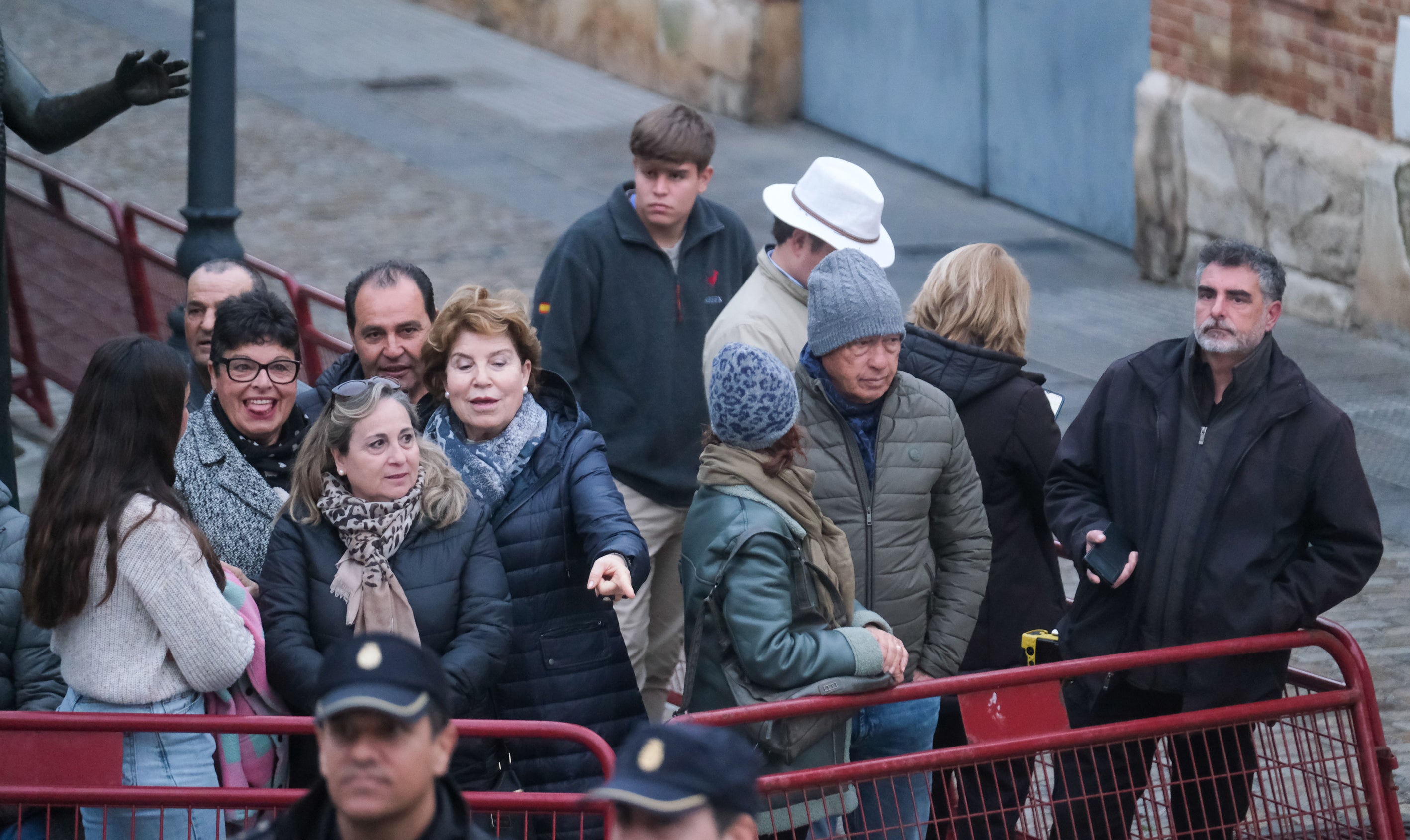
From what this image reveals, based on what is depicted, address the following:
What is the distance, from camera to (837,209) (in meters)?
5.40

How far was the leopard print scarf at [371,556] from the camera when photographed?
12.9 feet

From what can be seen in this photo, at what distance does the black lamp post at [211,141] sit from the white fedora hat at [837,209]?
2.54 metres

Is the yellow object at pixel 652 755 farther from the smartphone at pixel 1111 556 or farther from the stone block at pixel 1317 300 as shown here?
the stone block at pixel 1317 300

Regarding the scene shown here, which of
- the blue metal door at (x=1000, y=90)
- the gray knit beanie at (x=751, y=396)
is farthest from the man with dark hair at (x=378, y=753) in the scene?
the blue metal door at (x=1000, y=90)

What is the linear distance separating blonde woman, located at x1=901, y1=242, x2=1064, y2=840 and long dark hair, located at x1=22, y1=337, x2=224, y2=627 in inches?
80.8

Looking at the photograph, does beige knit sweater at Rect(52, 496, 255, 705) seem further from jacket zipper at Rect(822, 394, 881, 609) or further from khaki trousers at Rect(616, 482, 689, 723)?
khaki trousers at Rect(616, 482, 689, 723)

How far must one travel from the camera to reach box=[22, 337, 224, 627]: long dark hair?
3.84 metres

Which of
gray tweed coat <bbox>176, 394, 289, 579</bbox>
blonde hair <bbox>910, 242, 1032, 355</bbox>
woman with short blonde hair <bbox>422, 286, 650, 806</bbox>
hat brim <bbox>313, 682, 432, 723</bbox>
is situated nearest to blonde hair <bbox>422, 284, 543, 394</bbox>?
woman with short blonde hair <bbox>422, 286, 650, 806</bbox>

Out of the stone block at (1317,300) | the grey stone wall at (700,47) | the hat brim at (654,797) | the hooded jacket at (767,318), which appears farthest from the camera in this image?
the grey stone wall at (700,47)

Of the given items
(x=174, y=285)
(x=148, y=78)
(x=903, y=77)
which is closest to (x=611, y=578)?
(x=148, y=78)

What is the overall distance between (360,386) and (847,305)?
1250 millimetres

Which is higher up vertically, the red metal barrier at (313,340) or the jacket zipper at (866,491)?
the red metal barrier at (313,340)

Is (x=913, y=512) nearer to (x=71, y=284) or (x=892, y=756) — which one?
(x=892, y=756)

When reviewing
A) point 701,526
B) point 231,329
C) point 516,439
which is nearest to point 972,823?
point 701,526
